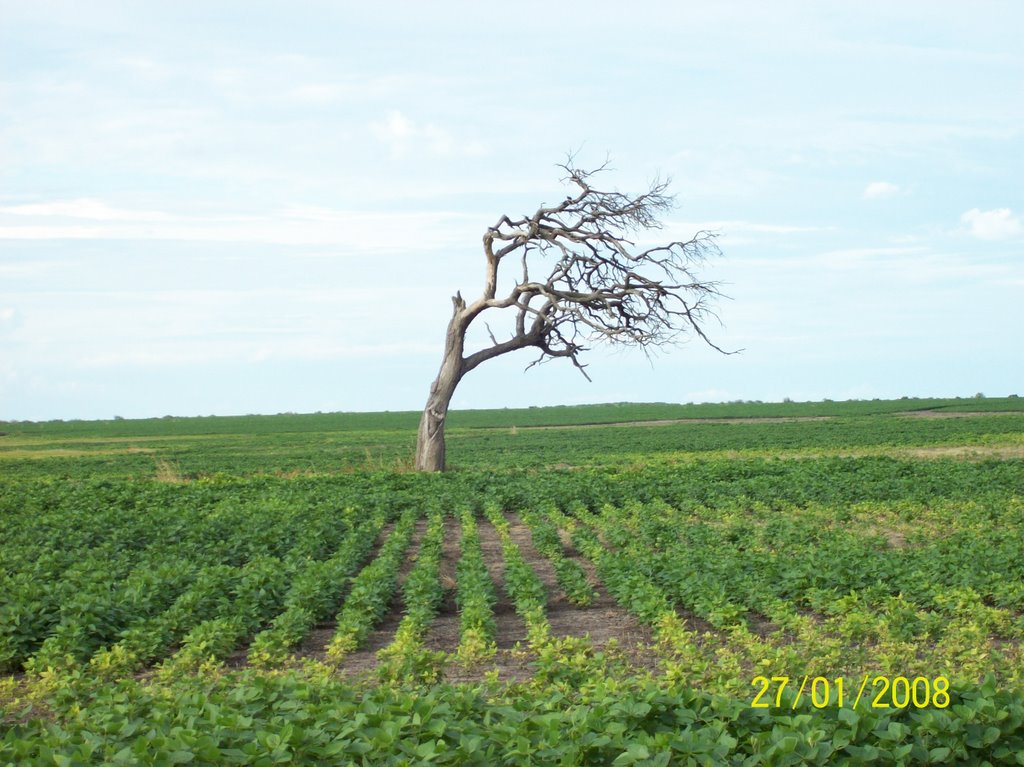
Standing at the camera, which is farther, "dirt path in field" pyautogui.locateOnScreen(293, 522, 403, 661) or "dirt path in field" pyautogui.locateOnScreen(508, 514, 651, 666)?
"dirt path in field" pyautogui.locateOnScreen(508, 514, 651, 666)

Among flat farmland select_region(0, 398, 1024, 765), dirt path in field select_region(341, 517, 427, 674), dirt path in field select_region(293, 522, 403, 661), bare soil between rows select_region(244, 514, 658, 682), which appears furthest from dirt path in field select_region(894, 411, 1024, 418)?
dirt path in field select_region(293, 522, 403, 661)

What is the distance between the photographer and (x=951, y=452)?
37812 mm

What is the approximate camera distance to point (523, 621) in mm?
12328

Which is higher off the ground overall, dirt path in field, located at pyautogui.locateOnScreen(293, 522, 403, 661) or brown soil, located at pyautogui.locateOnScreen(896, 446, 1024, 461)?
brown soil, located at pyautogui.locateOnScreen(896, 446, 1024, 461)

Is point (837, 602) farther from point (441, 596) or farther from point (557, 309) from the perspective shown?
point (557, 309)

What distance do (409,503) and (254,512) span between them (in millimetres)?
3790

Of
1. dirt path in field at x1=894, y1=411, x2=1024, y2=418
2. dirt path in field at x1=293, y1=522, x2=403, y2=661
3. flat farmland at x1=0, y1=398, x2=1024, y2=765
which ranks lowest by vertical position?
dirt path in field at x1=293, y1=522, x2=403, y2=661

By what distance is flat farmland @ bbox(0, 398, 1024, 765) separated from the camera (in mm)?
6785

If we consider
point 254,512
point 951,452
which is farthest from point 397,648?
point 951,452
